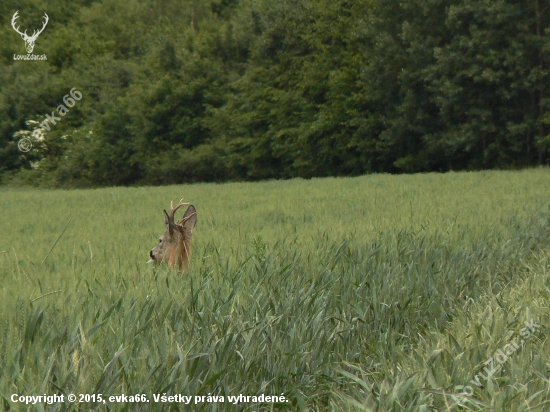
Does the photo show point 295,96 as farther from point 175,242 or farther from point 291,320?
point 291,320

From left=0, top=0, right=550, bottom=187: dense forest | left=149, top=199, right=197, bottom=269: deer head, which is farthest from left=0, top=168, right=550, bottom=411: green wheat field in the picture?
left=0, top=0, right=550, bottom=187: dense forest

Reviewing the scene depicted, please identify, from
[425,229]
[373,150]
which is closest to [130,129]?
[373,150]

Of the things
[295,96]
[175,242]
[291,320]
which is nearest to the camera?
[291,320]

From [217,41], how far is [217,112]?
17.3ft

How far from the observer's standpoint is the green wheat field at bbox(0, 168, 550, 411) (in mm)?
2676

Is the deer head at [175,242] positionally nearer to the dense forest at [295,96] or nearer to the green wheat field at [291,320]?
the green wheat field at [291,320]

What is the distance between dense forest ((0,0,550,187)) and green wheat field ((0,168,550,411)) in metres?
22.4

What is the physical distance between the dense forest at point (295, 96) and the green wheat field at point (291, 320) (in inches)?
881

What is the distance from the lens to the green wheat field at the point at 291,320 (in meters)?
2.68

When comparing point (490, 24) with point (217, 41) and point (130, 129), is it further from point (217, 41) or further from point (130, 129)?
point (130, 129)

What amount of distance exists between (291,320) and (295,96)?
30.9 meters

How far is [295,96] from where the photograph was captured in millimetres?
34219

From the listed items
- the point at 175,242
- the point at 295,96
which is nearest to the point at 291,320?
the point at 175,242

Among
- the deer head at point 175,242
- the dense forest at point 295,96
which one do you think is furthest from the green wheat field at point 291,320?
the dense forest at point 295,96
